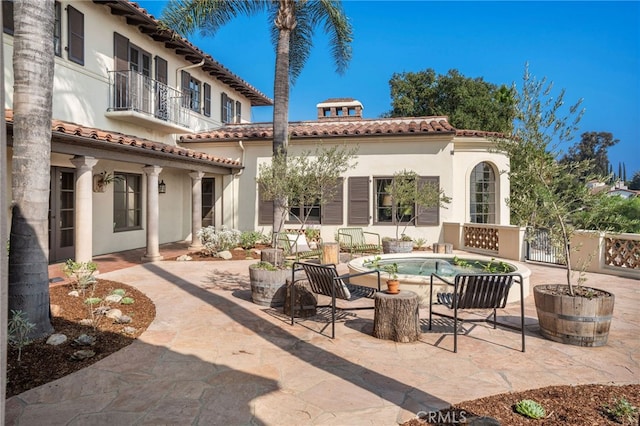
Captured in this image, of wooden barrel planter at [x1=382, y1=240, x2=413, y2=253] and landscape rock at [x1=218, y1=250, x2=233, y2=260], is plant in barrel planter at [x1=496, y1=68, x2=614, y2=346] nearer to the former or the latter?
wooden barrel planter at [x1=382, y1=240, x2=413, y2=253]

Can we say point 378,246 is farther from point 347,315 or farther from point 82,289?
point 82,289

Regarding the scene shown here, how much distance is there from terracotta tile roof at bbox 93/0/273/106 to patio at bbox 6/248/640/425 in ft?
29.3

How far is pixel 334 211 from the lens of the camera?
43.9ft

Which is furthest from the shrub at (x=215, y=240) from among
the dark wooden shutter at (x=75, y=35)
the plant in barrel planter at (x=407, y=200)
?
the dark wooden shutter at (x=75, y=35)

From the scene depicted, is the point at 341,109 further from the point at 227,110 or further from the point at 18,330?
the point at 18,330

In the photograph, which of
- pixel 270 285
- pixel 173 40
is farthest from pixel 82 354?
pixel 173 40

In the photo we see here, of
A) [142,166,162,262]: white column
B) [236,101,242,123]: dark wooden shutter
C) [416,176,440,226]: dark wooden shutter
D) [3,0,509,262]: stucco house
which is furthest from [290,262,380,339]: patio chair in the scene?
[236,101,242,123]: dark wooden shutter

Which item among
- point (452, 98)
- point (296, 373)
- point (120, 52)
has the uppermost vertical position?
point (452, 98)

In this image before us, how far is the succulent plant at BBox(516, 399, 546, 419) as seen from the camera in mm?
2760

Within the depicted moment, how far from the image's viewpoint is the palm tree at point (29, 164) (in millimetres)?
4273

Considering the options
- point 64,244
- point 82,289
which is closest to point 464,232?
point 82,289

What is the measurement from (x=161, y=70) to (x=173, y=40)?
→ 3.63ft

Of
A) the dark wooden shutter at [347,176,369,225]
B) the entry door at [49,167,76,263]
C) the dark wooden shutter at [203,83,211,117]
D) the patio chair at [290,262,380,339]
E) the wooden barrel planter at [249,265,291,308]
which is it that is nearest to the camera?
the patio chair at [290,262,380,339]

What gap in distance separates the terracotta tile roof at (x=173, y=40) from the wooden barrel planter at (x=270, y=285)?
8.19 metres
